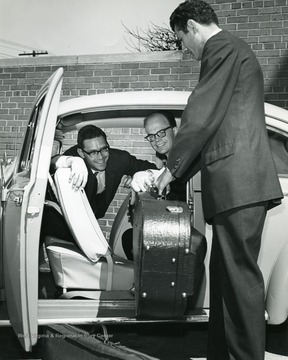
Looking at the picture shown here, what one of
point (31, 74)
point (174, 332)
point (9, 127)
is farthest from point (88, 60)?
point (174, 332)

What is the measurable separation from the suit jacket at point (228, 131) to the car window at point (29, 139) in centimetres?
131

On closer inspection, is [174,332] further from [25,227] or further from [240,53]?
[240,53]

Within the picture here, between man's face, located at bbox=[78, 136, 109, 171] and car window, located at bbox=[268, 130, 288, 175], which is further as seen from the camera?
man's face, located at bbox=[78, 136, 109, 171]

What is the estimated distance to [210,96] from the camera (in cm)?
252

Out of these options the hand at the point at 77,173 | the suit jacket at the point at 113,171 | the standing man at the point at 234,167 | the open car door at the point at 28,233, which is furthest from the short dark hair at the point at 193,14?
the suit jacket at the point at 113,171

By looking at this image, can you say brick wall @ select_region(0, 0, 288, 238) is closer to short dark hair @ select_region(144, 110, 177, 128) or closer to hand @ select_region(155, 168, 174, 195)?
short dark hair @ select_region(144, 110, 177, 128)

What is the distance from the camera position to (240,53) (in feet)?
8.51

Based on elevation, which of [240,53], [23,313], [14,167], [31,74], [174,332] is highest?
[31,74]

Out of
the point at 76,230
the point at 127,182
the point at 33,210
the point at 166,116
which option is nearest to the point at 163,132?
the point at 166,116

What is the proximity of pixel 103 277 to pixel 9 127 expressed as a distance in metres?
5.30

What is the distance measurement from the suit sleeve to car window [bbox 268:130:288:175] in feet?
3.18

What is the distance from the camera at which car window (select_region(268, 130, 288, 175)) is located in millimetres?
3410

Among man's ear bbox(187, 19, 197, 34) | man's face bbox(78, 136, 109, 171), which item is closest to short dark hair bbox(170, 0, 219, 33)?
man's ear bbox(187, 19, 197, 34)

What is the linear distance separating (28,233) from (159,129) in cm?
121
